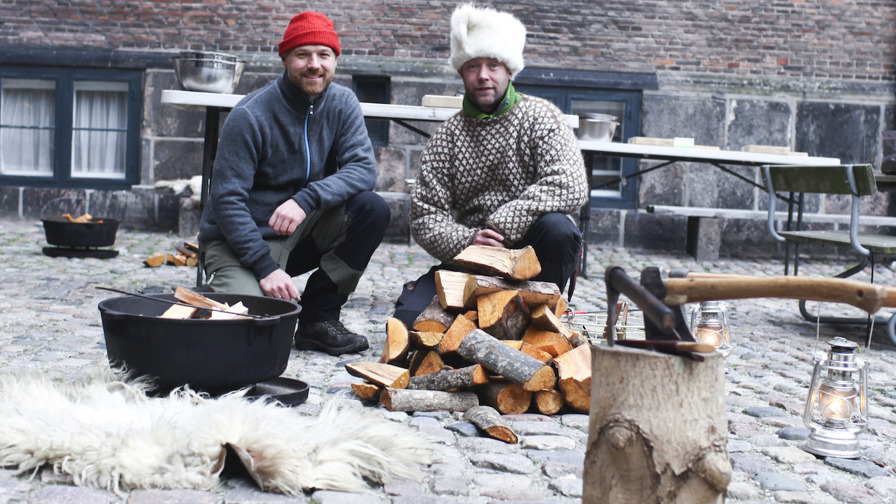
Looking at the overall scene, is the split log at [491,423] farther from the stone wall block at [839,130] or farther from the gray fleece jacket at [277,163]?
the stone wall block at [839,130]

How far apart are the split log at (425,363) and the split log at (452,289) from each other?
22cm

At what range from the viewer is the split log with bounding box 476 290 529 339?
3.21 meters

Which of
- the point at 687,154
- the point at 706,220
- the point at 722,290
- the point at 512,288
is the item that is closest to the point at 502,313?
the point at 512,288

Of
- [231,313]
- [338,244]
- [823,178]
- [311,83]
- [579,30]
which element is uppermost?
[579,30]

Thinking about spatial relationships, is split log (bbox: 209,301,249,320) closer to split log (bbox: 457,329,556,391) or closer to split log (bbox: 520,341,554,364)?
split log (bbox: 457,329,556,391)

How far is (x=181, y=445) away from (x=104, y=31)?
7.58 m

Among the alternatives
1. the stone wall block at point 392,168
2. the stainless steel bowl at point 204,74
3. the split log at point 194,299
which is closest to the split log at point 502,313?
the split log at point 194,299

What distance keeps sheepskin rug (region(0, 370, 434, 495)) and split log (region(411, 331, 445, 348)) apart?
729mm

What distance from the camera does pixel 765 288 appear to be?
167 centimetres

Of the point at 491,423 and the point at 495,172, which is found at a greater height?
the point at 495,172

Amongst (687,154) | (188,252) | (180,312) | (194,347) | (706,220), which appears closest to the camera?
(194,347)

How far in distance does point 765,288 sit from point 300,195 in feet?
7.70

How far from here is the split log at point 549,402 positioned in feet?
9.72

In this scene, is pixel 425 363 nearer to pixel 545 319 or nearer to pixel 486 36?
pixel 545 319
